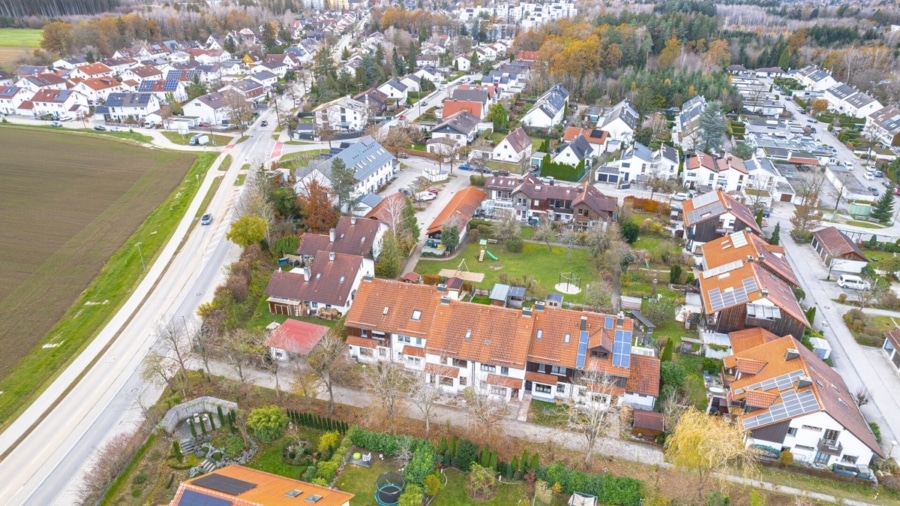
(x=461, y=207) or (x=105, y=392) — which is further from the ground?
(x=461, y=207)

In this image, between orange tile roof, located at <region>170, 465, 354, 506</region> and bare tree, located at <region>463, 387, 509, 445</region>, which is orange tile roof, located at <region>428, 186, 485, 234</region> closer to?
bare tree, located at <region>463, 387, 509, 445</region>

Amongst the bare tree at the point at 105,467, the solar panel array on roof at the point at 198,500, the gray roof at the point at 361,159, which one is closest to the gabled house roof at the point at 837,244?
the gray roof at the point at 361,159

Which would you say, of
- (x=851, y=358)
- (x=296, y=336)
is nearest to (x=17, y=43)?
(x=296, y=336)

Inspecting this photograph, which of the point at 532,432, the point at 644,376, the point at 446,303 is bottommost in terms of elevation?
the point at 532,432

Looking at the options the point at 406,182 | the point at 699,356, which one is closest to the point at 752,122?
the point at 406,182

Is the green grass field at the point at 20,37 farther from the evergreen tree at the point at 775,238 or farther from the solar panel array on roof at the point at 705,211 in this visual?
the evergreen tree at the point at 775,238

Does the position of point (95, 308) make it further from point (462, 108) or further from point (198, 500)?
point (462, 108)
